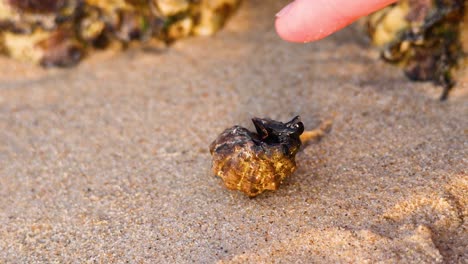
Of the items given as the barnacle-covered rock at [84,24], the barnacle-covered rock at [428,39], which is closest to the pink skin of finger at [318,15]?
the barnacle-covered rock at [428,39]

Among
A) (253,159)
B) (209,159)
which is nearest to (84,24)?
(209,159)

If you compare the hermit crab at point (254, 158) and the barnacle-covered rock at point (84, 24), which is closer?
the hermit crab at point (254, 158)

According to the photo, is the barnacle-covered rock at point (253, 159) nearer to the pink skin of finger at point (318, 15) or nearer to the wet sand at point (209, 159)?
the wet sand at point (209, 159)

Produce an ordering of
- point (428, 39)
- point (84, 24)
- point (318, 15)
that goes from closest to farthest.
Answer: point (318, 15), point (428, 39), point (84, 24)

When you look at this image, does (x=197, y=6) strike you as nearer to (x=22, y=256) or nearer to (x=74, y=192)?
(x=74, y=192)

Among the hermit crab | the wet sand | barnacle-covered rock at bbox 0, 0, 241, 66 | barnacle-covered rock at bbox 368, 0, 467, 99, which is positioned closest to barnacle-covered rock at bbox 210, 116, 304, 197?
the hermit crab

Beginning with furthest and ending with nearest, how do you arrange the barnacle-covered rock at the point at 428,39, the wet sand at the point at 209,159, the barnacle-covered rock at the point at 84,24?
the barnacle-covered rock at the point at 84,24 < the barnacle-covered rock at the point at 428,39 < the wet sand at the point at 209,159

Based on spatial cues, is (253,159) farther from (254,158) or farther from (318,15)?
(318,15)
